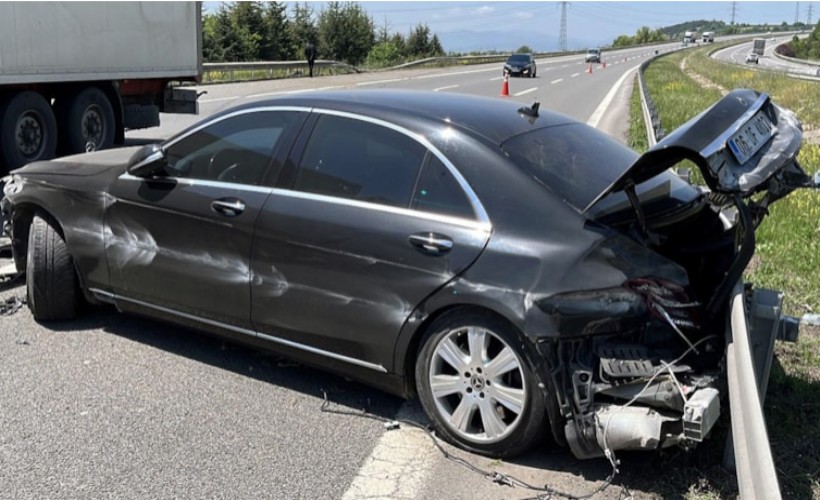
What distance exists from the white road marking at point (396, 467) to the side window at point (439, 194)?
3.52ft

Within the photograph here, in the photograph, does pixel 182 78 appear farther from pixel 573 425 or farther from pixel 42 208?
pixel 573 425

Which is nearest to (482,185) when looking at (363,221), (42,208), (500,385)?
(363,221)

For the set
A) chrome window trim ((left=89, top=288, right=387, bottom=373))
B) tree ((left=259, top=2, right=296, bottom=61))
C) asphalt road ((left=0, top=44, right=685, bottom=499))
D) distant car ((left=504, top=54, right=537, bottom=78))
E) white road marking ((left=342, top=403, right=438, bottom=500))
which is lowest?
white road marking ((left=342, top=403, right=438, bottom=500))

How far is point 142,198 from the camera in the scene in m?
4.94

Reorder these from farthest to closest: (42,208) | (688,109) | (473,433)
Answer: (688,109) → (42,208) → (473,433)

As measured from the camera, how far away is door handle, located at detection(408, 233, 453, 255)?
3895 millimetres

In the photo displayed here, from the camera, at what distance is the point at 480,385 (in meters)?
3.85

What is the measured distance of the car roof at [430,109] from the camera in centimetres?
425

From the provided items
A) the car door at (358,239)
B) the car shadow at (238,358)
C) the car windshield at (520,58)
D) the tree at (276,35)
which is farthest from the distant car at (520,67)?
the car door at (358,239)

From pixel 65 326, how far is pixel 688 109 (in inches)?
605

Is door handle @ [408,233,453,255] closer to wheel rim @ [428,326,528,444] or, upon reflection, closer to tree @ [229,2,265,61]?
wheel rim @ [428,326,528,444]

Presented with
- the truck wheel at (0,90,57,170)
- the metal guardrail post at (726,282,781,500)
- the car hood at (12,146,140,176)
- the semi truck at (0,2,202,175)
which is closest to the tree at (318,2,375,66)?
the semi truck at (0,2,202,175)

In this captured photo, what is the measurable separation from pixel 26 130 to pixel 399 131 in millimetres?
8445

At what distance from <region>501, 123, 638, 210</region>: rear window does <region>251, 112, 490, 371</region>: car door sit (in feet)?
1.11
